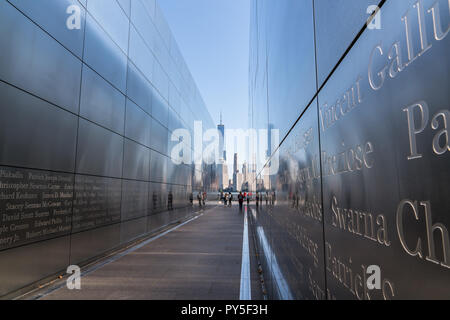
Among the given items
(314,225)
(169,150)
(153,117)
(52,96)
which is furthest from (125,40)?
(314,225)

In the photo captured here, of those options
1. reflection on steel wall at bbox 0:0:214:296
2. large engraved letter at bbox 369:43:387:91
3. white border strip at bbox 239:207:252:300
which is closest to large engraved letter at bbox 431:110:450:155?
large engraved letter at bbox 369:43:387:91

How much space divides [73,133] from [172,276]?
4393 millimetres

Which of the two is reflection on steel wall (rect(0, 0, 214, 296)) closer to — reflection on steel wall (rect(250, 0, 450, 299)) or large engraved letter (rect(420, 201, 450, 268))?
reflection on steel wall (rect(250, 0, 450, 299))

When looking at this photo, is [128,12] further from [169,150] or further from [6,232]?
[6,232]

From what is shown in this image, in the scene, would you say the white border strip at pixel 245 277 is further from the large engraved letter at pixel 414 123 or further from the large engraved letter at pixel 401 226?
the large engraved letter at pixel 414 123

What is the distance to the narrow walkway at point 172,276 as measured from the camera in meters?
5.19

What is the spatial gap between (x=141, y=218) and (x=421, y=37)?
12239 mm

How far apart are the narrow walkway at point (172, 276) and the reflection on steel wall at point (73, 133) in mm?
1087

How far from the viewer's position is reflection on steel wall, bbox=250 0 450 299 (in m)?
0.71

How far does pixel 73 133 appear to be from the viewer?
7125mm

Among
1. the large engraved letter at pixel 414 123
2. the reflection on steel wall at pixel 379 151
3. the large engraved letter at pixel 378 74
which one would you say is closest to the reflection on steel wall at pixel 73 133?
the reflection on steel wall at pixel 379 151

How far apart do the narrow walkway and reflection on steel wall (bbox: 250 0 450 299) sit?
3962 millimetres

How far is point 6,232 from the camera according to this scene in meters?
4.98

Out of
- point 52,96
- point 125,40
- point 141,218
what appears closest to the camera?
point 52,96
